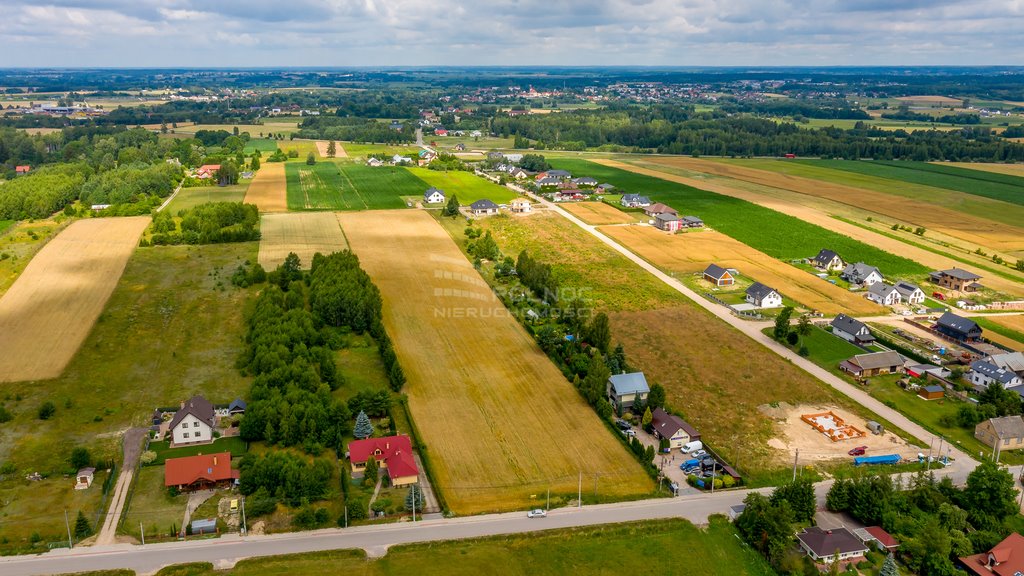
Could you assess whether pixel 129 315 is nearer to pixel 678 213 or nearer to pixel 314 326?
pixel 314 326

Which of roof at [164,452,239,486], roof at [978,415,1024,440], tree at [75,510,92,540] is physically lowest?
tree at [75,510,92,540]

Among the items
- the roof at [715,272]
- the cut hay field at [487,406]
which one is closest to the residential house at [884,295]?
the roof at [715,272]

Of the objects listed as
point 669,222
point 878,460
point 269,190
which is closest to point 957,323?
point 878,460

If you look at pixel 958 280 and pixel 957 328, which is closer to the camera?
pixel 957 328

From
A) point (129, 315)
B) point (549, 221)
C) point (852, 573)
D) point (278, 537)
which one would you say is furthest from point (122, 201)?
point (852, 573)

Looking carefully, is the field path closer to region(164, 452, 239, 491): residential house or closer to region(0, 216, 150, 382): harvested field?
region(164, 452, 239, 491): residential house

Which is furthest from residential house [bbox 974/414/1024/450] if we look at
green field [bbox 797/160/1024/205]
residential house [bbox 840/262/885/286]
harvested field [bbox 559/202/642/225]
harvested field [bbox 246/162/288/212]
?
harvested field [bbox 246/162/288/212]

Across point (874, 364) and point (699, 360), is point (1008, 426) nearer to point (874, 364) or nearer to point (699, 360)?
Answer: point (874, 364)
